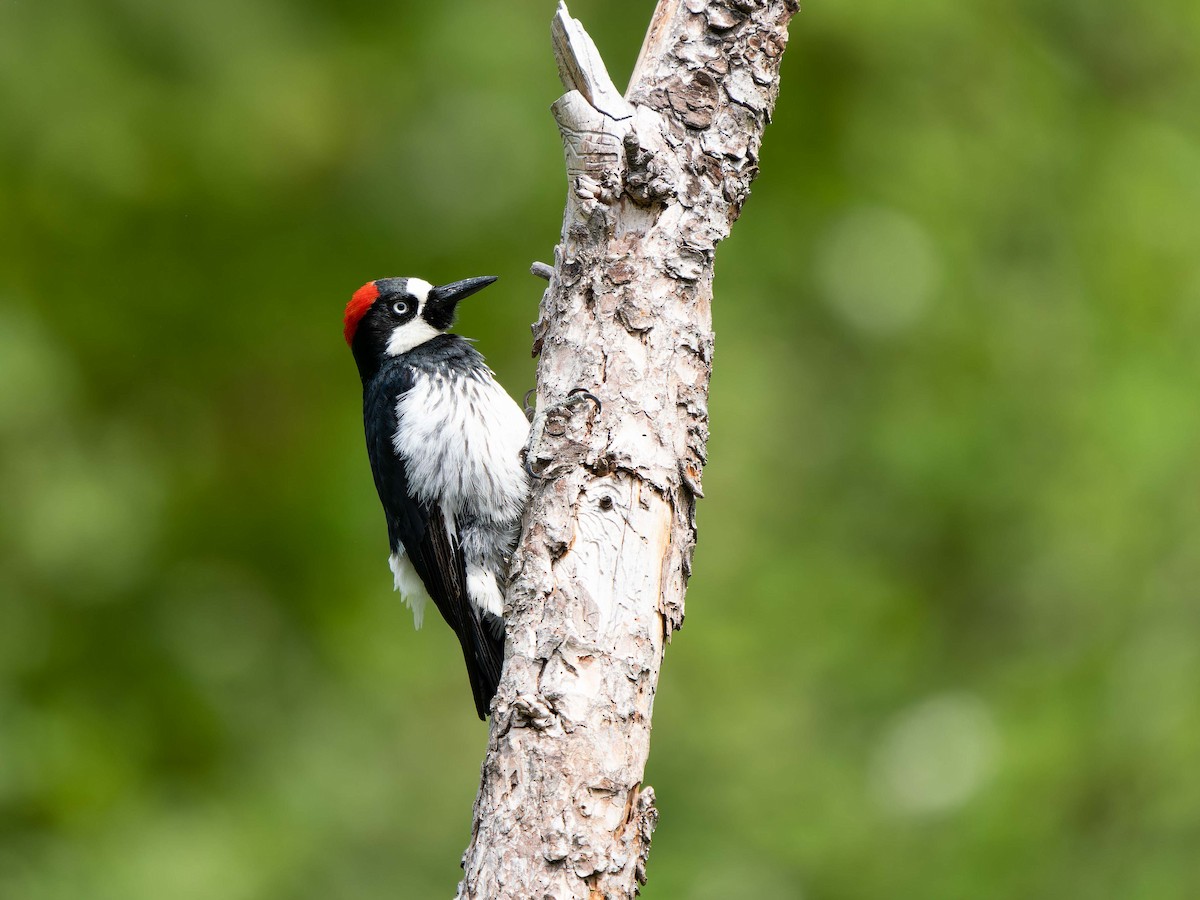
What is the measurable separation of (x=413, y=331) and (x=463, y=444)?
829 mm

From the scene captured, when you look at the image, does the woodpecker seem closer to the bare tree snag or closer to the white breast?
the white breast

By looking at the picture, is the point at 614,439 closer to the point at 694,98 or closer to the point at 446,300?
the point at 694,98

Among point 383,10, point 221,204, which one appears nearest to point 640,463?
point 221,204

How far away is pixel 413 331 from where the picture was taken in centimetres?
502

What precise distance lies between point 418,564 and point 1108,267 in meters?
4.47

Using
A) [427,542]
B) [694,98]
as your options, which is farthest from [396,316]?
[694,98]

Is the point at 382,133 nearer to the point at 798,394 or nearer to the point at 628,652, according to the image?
the point at 798,394

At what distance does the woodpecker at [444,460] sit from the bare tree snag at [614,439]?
942 mm

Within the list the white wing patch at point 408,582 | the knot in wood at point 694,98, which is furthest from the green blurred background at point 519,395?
the knot in wood at point 694,98

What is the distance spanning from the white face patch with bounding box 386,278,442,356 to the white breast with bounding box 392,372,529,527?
1.29ft

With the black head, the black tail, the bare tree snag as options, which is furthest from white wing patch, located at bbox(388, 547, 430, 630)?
the bare tree snag

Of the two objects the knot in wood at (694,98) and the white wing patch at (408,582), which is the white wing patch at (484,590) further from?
the knot in wood at (694,98)

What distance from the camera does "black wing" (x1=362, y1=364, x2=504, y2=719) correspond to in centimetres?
425

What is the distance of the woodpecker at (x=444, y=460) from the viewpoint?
4.27 meters
